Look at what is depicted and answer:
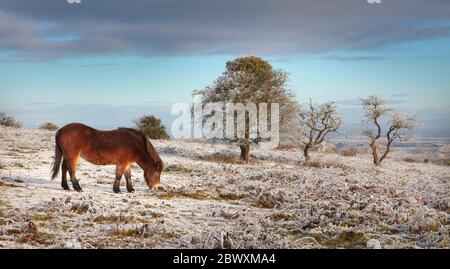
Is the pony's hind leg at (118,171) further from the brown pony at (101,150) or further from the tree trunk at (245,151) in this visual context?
the tree trunk at (245,151)

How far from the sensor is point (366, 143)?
4341 cm

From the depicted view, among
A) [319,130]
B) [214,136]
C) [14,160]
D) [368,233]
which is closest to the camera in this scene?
[368,233]

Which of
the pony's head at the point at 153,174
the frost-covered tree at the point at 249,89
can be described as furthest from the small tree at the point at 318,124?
the pony's head at the point at 153,174

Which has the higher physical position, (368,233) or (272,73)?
(272,73)

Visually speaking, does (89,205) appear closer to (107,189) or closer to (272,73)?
(107,189)

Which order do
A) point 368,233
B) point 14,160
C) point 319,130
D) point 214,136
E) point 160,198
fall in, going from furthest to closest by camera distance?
point 319,130 < point 214,136 < point 14,160 < point 160,198 < point 368,233

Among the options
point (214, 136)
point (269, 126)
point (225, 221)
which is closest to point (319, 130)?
point (269, 126)

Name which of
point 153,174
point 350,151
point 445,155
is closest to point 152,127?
point 350,151

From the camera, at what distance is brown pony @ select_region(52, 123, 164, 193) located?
15.4 metres

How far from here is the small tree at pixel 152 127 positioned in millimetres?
58688

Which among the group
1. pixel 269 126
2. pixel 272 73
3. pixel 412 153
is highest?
pixel 272 73

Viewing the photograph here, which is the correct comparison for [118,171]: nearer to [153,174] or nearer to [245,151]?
[153,174]
